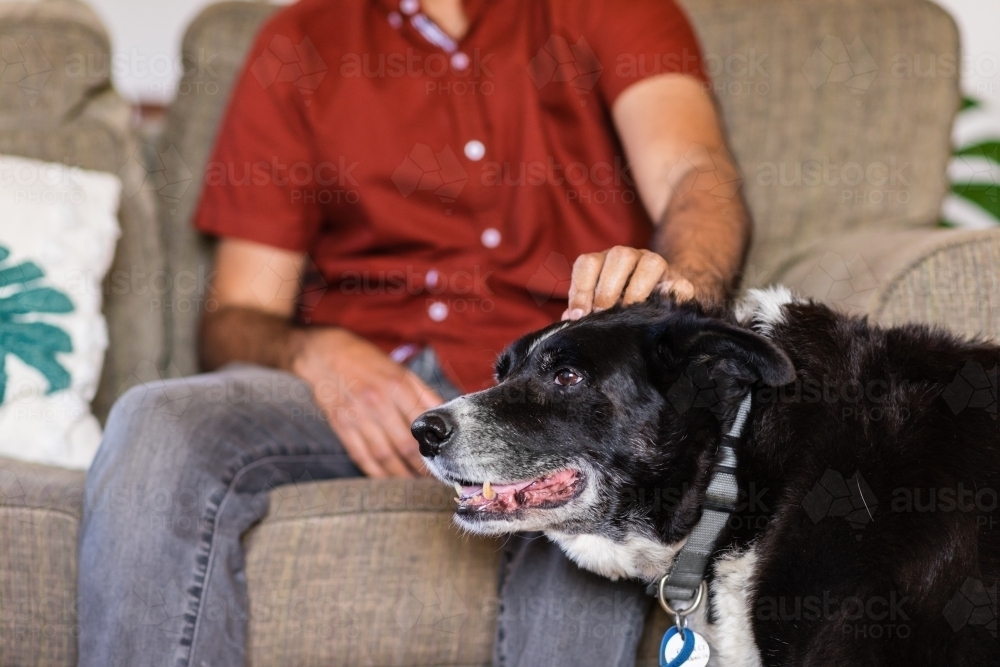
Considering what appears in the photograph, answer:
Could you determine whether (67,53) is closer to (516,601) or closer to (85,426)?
(85,426)

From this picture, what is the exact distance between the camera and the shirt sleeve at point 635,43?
169cm

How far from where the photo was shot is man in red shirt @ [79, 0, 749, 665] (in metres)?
1.45

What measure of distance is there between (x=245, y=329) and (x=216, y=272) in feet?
0.61

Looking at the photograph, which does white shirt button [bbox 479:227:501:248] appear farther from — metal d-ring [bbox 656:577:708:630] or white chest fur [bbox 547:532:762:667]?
metal d-ring [bbox 656:577:708:630]

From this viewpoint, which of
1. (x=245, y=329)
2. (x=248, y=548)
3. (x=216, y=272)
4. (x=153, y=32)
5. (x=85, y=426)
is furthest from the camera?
(x=153, y=32)

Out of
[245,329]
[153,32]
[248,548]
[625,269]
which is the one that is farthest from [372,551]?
[153,32]

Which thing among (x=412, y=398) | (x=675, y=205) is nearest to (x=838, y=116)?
(x=675, y=205)

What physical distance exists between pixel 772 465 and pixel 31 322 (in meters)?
1.23

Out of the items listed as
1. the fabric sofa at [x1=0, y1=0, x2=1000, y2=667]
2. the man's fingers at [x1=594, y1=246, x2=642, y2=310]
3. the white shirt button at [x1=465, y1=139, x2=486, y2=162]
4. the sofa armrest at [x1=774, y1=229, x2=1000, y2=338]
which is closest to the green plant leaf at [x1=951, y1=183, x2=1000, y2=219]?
the fabric sofa at [x1=0, y1=0, x2=1000, y2=667]

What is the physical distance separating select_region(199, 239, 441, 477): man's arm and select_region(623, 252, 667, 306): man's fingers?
42 cm

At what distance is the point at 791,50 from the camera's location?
193 cm

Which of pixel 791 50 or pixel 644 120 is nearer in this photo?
pixel 644 120

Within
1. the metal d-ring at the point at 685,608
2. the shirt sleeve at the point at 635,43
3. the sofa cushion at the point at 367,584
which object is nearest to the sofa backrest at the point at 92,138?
the sofa cushion at the point at 367,584

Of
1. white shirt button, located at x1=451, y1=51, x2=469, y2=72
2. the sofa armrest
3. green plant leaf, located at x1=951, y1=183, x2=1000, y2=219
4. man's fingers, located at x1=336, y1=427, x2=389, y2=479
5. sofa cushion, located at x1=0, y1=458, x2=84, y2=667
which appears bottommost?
sofa cushion, located at x1=0, y1=458, x2=84, y2=667
